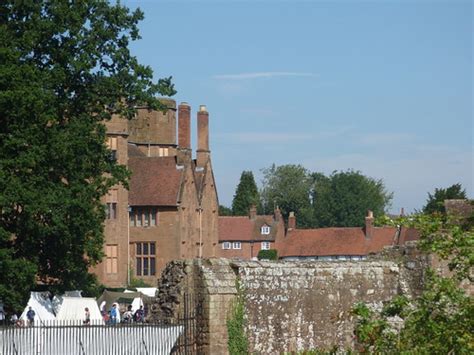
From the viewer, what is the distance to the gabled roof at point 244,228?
14138 centimetres

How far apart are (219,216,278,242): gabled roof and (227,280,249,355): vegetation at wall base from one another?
384 feet

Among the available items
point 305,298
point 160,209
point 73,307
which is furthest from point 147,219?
point 305,298

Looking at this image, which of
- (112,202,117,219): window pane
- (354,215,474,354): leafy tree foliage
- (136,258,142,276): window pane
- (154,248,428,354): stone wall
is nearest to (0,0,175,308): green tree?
(154,248,428,354): stone wall

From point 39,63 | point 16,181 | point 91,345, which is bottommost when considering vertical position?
point 91,345

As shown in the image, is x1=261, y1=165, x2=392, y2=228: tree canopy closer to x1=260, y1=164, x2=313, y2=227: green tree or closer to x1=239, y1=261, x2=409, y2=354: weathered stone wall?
x1=260, y1=164, x2=313, y2=227: green tree

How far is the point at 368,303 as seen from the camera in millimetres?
24984

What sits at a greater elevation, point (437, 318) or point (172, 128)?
point (172, 128)

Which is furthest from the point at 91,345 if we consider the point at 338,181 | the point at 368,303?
the point at 338,181

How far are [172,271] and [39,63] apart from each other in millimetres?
19212

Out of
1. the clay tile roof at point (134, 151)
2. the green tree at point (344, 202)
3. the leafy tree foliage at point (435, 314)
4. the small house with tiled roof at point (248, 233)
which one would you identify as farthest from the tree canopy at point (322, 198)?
the leafy tree foliage at point (435, 314)

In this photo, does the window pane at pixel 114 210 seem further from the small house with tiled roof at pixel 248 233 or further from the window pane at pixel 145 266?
the small house with tiled roof at pixel 248 233

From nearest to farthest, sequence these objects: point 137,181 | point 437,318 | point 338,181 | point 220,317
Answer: point 437,318, point 220,317, point 137,181, point 338,181

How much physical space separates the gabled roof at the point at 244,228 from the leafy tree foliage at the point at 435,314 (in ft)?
412

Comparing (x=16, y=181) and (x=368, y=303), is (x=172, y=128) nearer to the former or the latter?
(x=16, y=181)
